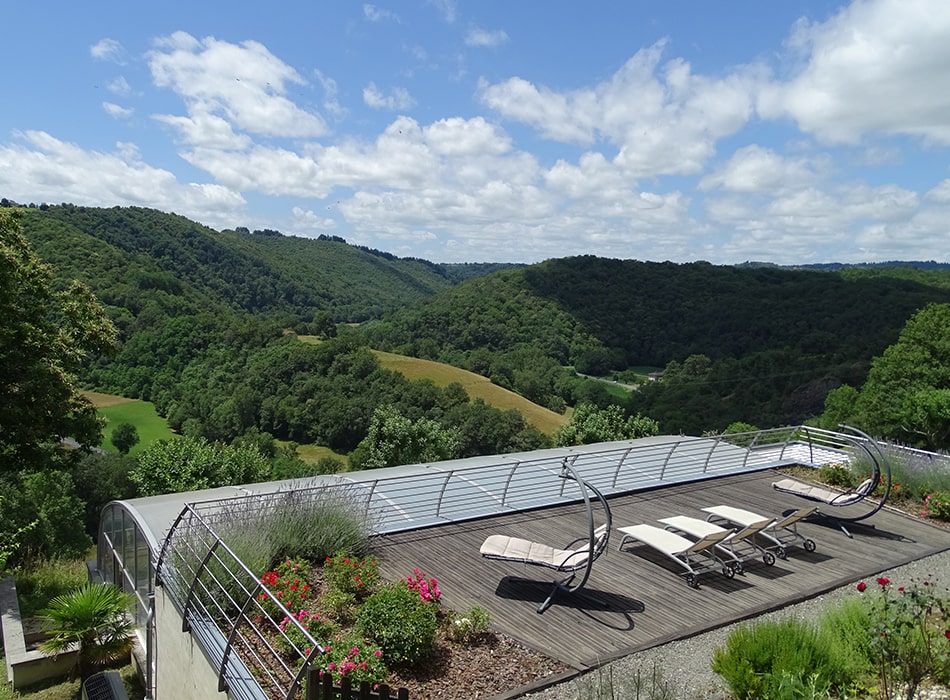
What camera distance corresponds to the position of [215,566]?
6426 mm

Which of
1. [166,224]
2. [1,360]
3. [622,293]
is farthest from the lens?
[166,224]

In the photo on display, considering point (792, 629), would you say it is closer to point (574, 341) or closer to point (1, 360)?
point (1, 360)

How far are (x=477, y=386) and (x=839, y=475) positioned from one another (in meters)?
73.3

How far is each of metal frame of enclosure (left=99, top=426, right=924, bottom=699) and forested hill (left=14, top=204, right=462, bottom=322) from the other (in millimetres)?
61471

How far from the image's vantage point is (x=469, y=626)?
5.95m

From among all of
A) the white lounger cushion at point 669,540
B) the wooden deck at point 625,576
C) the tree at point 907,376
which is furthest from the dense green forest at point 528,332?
the white lounger cushion at point 669,540

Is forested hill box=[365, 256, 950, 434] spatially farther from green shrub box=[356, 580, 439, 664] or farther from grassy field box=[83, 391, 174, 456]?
green shrub box=[356, 580, 439, 664]

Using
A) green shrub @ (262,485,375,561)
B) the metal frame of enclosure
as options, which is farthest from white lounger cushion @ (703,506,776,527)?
green shrub @ (262,485,375,561)

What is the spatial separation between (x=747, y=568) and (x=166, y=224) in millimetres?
156766

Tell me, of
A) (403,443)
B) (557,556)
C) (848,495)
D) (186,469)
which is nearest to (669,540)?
(557,556)

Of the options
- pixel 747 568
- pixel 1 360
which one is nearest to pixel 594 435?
pixel 747 568

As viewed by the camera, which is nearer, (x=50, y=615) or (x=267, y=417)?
(x=50, y=615)

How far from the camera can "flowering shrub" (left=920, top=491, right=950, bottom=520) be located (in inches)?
406

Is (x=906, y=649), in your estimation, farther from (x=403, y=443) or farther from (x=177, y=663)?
(x=403, y=443)
